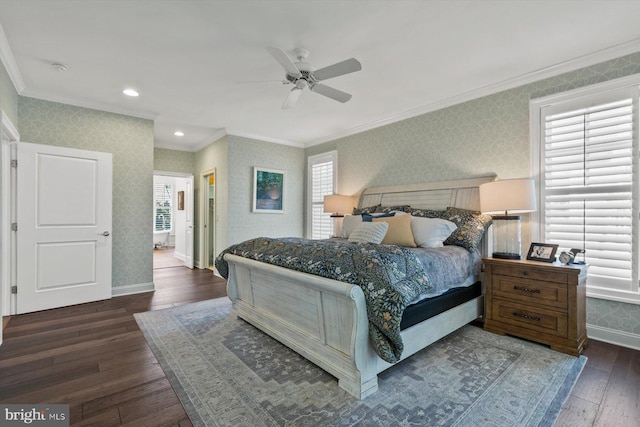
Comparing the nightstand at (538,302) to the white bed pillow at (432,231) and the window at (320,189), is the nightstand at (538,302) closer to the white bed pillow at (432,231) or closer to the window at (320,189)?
the white bed pillow at (432,231)

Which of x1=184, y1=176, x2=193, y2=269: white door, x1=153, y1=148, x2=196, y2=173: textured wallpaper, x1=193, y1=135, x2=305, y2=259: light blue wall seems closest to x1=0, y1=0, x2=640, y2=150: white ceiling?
x1=193, y1=135, x2=305, y2=259: light blue wall

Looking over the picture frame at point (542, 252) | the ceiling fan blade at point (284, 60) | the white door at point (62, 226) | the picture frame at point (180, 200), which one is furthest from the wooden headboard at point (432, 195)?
the picture frame at point (180, 200)

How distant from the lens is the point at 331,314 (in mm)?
2053

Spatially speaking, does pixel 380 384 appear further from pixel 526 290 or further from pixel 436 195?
pixel 436 195

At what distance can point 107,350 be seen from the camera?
251 centimetres

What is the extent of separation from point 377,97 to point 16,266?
481cm

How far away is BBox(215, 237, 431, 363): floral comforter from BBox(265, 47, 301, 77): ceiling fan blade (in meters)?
1.52

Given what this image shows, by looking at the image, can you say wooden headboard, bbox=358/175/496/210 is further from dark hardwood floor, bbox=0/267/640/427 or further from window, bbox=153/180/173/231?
window, bbox=153/180/173/231

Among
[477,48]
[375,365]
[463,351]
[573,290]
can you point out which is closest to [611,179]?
[573,290]

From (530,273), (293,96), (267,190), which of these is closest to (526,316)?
(530,273)

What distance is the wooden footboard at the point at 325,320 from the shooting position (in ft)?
6.05

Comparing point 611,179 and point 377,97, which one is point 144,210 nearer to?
point 377,97

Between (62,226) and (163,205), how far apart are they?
7353 millimetres

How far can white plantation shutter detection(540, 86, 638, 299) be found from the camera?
101 inches
